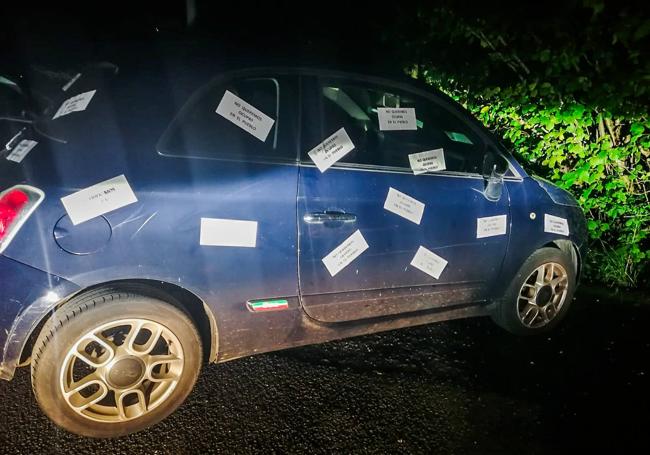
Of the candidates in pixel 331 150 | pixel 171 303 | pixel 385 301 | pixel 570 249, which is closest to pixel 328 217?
pixel 331 150

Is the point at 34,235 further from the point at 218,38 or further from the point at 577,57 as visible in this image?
the point at 577,57

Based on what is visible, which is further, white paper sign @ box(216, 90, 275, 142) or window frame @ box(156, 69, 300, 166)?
white paper sign @ box(216, 90, 275, 142)

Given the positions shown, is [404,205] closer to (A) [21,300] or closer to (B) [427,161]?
(B) [427,161]

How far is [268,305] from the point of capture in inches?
85.0

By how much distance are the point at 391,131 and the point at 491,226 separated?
81 cm

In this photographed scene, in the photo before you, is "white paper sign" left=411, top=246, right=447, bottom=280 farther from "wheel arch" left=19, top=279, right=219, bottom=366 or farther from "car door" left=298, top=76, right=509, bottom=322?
"wheel arch" left=19, top=279, right=219, bottom=366

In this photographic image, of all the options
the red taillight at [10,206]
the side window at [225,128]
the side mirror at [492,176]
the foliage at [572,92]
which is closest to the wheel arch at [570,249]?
the side mirror at [492,176]

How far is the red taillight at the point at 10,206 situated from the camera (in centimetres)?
166

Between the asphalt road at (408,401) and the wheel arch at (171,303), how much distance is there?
1.14 feet

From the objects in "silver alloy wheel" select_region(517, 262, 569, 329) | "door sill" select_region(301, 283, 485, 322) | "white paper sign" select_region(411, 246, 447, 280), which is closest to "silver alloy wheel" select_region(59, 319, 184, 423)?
"door sill" select_region(301, 283, 485, 322)

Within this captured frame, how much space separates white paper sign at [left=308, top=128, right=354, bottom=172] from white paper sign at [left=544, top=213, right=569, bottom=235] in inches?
55.9

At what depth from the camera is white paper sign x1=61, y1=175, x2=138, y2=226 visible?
5.61 feet

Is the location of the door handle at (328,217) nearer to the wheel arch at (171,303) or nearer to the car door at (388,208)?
the car door at (388,208)

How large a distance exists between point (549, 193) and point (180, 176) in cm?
227
